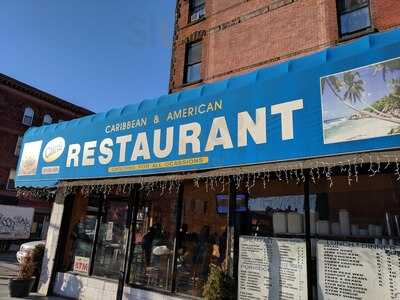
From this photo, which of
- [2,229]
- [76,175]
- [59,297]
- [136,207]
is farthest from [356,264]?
[2,229]

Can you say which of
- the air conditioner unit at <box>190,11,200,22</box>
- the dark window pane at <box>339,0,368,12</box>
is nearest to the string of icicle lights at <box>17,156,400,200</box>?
the dark window pane at <box>339,0,368,12</box>

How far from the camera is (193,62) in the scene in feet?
50.6

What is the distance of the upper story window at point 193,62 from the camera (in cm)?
1515

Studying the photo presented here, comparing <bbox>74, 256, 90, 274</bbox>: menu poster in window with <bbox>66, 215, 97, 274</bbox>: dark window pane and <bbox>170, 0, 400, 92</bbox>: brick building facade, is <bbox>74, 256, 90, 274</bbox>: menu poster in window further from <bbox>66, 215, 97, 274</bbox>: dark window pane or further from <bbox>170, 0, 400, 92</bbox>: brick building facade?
<bbox>170, 0, 400, 92</bbox>: brick building facade

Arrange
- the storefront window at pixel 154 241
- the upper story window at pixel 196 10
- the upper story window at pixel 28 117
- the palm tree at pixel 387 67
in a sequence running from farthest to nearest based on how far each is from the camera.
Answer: the upper story window at pixel 28 117 < the upper story window at pixel 196 10 < the storefront window at pixel 154 241 < the palm tree at pixel 387 67

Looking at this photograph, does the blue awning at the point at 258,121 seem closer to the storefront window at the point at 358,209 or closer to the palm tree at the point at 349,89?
the palm tree at the point at 349,89

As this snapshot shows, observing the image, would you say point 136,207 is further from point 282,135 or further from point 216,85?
point 282,135

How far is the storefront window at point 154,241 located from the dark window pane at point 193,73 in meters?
6.86

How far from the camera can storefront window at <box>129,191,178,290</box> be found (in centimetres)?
869

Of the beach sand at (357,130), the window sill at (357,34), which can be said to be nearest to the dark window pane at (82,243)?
the beach sand at (357,130)

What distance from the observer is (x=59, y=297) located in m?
10.5

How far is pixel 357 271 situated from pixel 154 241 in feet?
17.2

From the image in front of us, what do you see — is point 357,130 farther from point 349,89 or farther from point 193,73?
point 193,73

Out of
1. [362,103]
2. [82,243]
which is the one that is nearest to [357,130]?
[362,103]
